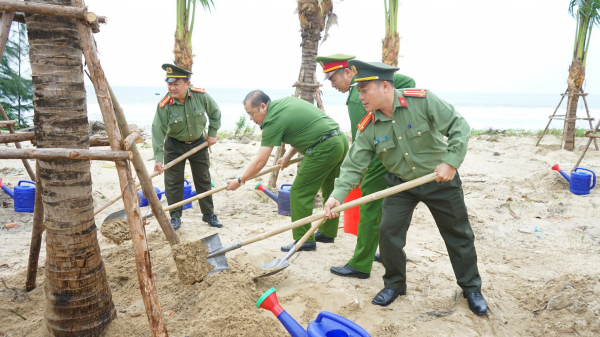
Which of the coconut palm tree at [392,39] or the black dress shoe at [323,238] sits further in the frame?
the coconut palm tree at [392,39]

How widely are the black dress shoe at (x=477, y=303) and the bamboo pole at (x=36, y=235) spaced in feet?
11.1

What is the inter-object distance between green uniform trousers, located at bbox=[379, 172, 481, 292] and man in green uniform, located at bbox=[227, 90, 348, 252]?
1035 millimetres

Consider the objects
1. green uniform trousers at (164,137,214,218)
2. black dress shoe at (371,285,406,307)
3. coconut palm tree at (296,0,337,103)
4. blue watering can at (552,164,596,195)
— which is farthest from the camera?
coconut palm tree at (296,0,337,103)

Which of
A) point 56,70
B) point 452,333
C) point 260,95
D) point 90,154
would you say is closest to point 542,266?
point 452,333

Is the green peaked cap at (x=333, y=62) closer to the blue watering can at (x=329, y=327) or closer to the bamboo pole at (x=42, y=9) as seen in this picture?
the bamboo pole at (x=42, y=9)

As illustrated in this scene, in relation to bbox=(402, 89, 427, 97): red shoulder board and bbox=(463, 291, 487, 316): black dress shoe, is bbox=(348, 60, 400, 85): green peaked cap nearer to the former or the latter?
bbox=(402, 89, 427, 97): red shoulder board

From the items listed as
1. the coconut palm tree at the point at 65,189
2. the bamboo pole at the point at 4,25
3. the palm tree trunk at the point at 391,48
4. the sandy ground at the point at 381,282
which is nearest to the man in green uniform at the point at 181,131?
the sandy ground at the point at 381,282

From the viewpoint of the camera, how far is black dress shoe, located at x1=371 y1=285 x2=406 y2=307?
11.3 feet

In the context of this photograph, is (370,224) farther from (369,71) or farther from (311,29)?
(311,29)

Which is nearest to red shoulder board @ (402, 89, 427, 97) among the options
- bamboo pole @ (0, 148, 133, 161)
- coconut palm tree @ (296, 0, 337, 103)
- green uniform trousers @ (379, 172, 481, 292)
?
green uniform trousers @ (379, 172, 481, 292)

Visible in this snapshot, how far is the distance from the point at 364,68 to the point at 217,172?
5.93 metres

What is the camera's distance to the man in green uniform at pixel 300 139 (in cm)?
423

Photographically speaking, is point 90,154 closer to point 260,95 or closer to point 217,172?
point 260,95

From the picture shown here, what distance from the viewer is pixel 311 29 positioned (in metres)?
7.43
